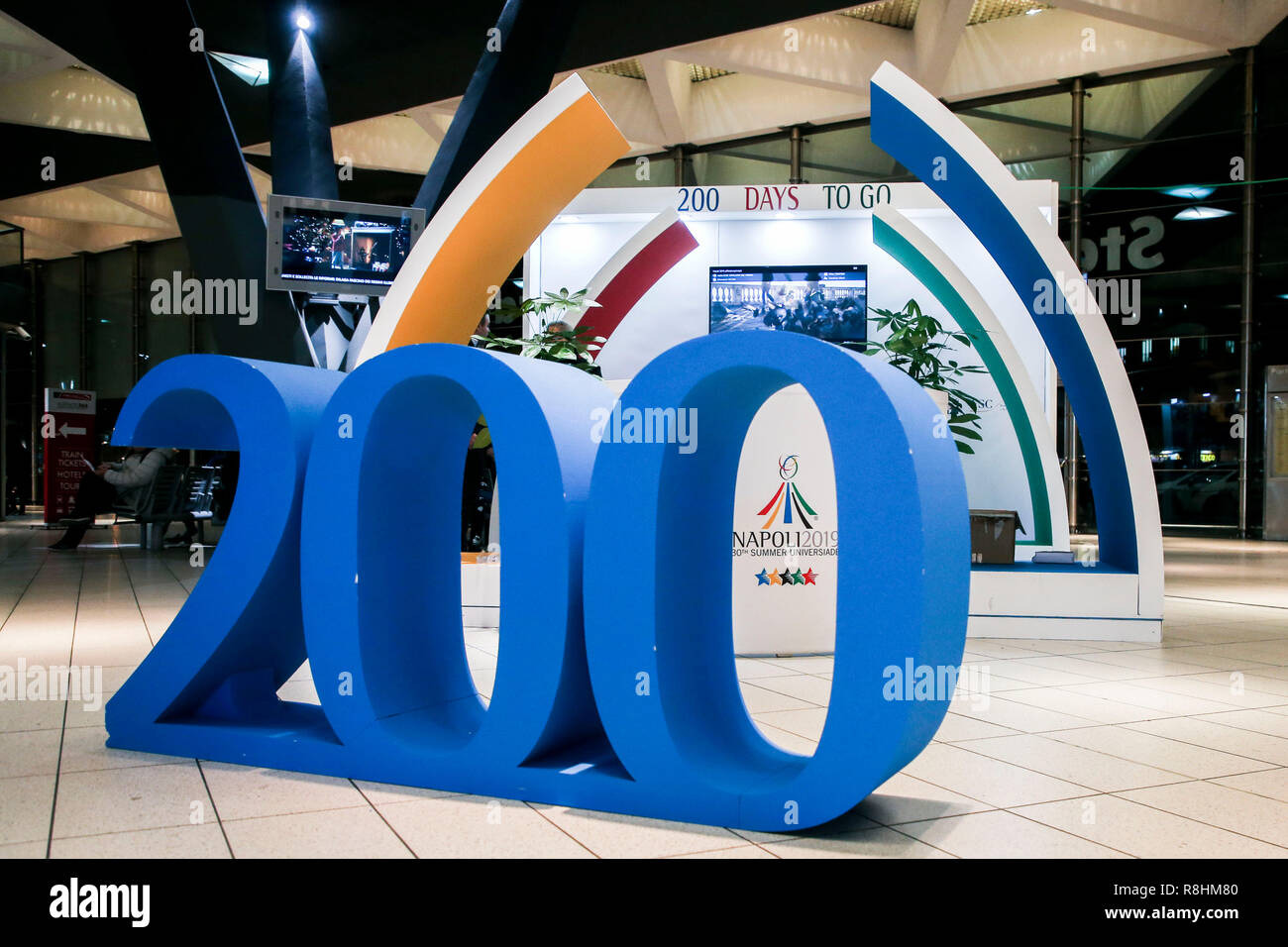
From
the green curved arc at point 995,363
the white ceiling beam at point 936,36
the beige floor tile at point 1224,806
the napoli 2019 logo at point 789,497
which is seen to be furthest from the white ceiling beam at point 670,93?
the beige floor tile at point 1224,806

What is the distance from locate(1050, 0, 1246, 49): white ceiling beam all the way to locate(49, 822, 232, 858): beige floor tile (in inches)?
478

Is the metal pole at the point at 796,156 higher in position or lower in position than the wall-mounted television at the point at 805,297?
higher

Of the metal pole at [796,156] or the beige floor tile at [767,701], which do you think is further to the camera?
the metal pole at [796,156]

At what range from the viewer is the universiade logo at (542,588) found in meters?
2.41

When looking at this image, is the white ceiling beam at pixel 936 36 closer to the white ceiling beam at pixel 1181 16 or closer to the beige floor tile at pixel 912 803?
the white ceiling beam at pixel 1181 16

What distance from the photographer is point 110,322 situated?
22.0 m

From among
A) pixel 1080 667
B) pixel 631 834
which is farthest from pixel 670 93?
pixel 631 834

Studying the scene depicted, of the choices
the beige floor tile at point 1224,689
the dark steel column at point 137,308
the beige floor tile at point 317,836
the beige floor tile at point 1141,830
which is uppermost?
the dark steel column at point 137,308

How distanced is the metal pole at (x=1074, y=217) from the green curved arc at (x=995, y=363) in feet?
16.6

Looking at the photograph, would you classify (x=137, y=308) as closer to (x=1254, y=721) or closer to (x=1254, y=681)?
(x=1254, y=681)

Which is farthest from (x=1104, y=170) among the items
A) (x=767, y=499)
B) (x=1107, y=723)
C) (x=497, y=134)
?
(x=1107, y=723)

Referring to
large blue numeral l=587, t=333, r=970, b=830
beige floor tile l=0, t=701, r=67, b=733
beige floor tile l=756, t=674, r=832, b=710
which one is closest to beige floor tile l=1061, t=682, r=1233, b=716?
beige floor tile l=756, t=674, r=832, b=710

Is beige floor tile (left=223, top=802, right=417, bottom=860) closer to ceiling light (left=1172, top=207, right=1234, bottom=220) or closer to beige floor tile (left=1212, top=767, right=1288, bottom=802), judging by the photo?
beige floor tile (left=1212, top=767, right=1288, bottom=802)

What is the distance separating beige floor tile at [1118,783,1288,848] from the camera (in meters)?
2.51
